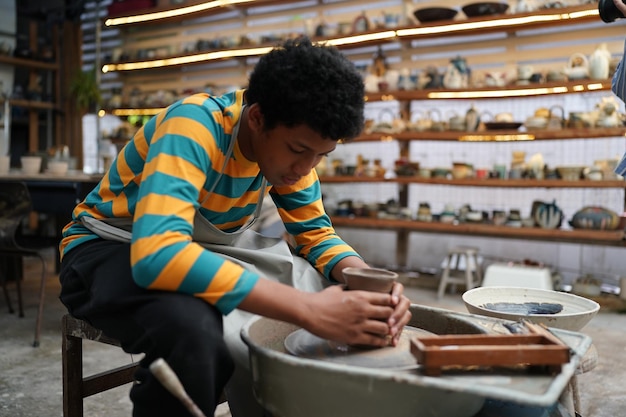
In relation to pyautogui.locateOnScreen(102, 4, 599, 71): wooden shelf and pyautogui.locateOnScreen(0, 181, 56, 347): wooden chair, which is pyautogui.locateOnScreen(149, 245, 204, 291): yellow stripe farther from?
pyautogui.locateOnScreen(102, 4, 599, 71): wooden shelf

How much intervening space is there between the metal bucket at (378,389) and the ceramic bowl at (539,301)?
0.40 metres

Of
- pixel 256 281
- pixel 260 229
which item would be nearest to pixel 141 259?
pixel 256 281

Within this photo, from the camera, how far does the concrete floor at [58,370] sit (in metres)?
2.66

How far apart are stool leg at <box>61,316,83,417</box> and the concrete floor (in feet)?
2.13

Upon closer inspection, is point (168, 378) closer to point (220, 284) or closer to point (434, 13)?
point (220, 284)

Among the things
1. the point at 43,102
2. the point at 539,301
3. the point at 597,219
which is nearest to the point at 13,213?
the point at 539,301

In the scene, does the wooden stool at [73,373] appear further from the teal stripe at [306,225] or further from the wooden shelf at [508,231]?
the wooden shelf at [508,231]

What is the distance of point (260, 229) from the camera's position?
6016 millimetres

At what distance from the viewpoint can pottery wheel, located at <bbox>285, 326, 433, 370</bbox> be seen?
1392mm

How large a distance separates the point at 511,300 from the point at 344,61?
1115 mm

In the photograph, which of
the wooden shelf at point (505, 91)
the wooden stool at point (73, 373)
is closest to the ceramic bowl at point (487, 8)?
the wooden shelf at point (505, 91)

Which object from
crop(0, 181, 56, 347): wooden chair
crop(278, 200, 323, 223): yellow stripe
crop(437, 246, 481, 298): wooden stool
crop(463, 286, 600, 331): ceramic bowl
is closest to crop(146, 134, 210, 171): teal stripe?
crop(278, 200, 323, 223): yellow stripe

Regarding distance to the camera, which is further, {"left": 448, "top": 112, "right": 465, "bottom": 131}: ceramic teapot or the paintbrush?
{"left": 448, "top": 112, "right": 465, "bottom": 131}: ceramic teapot

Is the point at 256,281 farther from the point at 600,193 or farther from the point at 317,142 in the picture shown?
the point at 600,193
